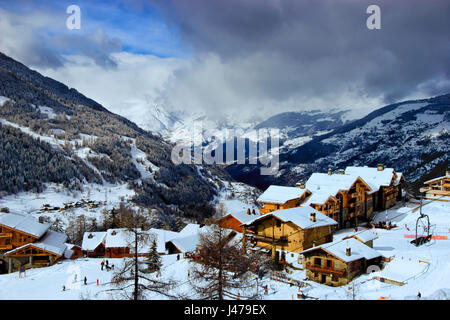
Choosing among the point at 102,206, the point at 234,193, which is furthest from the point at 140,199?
the point at 234,193

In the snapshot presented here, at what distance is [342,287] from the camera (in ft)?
103

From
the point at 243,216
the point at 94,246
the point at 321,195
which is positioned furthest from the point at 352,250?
the point at 94,246

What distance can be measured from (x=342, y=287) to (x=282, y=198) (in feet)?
86.1

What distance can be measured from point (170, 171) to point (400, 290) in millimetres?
154450

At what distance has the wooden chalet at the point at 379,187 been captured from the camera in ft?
220

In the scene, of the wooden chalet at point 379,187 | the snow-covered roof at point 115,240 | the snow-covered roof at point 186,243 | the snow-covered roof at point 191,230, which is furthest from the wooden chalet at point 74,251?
the wooden chalet at point 379,187

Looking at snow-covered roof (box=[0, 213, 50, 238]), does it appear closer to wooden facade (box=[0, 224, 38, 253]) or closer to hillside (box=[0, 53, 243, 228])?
wooden facade (box=[0, 224, 38, 253])

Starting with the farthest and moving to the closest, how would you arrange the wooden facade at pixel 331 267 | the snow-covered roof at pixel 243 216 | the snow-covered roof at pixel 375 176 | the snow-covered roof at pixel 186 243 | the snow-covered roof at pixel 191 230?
1. the snow-covered roof at pixel 191 230
2. the snow-covered roof at pixel 375 176
3. the snow-covered roof at pixel 243 216
4. the snow-covered roof at pixel 186 243
5. the wooden facade at pixel 331 267

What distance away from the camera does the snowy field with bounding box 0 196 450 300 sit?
26141 millimetres

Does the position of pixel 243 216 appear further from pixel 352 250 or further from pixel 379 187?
pixel 352 250

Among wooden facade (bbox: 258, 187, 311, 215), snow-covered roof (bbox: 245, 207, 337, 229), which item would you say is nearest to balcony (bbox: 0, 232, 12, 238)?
snow-covered roof (bbox: 245, 207, 337, 229)

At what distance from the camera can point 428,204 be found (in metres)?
66.9

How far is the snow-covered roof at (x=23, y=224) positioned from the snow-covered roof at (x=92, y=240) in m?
8.26

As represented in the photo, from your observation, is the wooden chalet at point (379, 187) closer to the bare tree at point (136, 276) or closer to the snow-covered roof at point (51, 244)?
the bare tree at point (136, 276)
